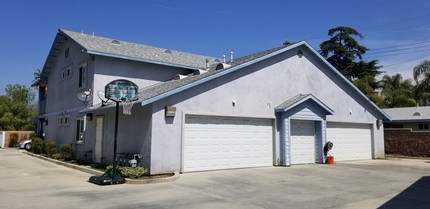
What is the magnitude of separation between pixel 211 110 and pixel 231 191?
532 cm

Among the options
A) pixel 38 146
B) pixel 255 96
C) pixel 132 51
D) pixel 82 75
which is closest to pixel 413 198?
pixel 255 96

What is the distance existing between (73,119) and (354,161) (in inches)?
629

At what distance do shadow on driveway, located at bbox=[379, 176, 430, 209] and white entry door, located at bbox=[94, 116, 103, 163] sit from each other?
42.1 feet

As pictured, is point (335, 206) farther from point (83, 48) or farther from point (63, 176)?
point (83, 48)

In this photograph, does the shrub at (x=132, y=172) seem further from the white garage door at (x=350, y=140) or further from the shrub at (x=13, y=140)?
A: the shrub at (x=13, y=140)

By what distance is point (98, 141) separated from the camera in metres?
17.7

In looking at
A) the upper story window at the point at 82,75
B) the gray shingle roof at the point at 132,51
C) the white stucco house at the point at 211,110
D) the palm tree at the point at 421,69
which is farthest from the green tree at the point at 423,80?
the upper story window at the point at 82,75

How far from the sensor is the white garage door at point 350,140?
20.5m

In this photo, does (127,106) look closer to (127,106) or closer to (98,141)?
(127,106)

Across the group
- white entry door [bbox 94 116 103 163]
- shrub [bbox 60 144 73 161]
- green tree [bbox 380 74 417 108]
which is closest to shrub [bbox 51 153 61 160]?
shrub [bbox 60 144 73 161]

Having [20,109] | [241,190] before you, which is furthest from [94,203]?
[20,109]

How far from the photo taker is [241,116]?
16297 mm

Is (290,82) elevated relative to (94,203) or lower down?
elevated

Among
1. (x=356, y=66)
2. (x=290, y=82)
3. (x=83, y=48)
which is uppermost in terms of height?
(x=356, y=66)
